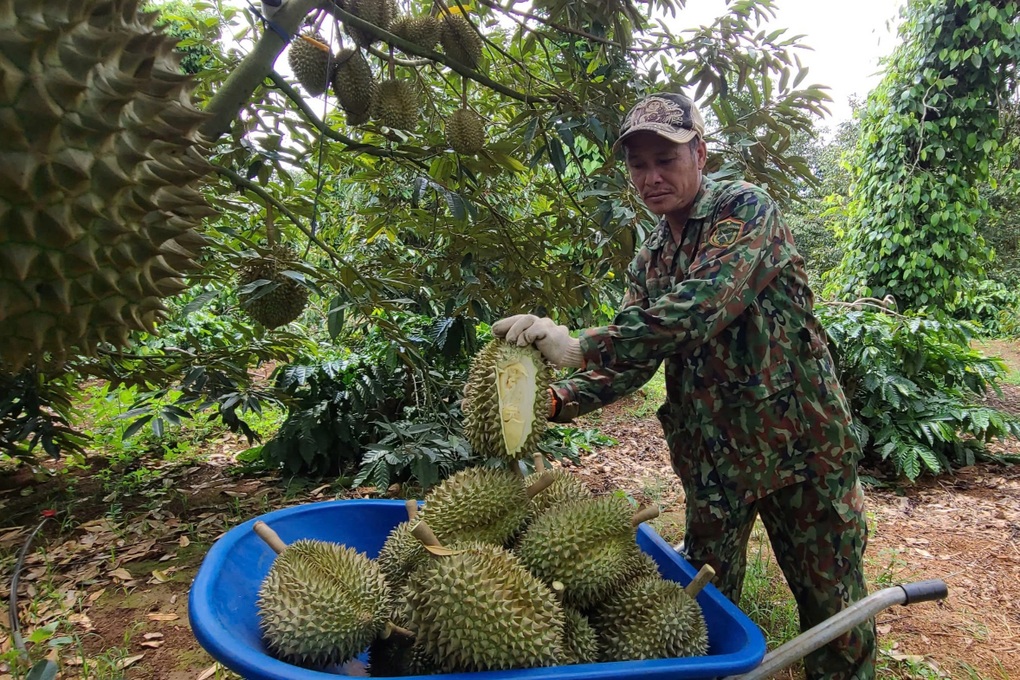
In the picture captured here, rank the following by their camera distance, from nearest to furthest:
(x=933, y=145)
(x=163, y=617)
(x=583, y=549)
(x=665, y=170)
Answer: (x=583, y=549)
(x=665, y=170)
(x=163, y=617)
(x=933, y=145)

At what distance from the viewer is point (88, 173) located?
84 cm

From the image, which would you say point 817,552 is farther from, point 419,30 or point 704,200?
point 419,30

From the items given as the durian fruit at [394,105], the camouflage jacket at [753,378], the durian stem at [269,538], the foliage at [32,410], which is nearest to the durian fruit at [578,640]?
the camouflage jacket at [753,378]

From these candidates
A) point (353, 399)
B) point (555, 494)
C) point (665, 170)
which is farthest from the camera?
point (353, 399)

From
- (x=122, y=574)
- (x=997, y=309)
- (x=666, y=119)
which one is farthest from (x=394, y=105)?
(x=997, y=309)

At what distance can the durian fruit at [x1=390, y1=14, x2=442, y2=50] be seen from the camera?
2029mm

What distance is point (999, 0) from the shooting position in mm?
5395

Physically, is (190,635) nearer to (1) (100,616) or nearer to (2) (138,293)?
(1) (100,616)

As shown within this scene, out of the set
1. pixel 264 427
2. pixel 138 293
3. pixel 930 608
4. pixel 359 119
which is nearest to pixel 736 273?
pixel 138 293

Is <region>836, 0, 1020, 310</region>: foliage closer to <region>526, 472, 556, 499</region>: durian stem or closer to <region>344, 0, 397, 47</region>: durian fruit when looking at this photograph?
<region>344, 0, 397, 47</region>: durian fruit

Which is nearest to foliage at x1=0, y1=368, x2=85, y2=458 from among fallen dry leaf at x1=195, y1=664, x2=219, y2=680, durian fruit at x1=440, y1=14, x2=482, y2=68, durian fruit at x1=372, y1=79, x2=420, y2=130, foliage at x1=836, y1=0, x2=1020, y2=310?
fallen dry leaf at x1=195, y1=664, x2=219, y2=680

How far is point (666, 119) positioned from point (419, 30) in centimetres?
92

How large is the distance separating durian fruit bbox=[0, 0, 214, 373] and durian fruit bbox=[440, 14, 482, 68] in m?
1.26

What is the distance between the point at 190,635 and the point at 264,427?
2.60m
